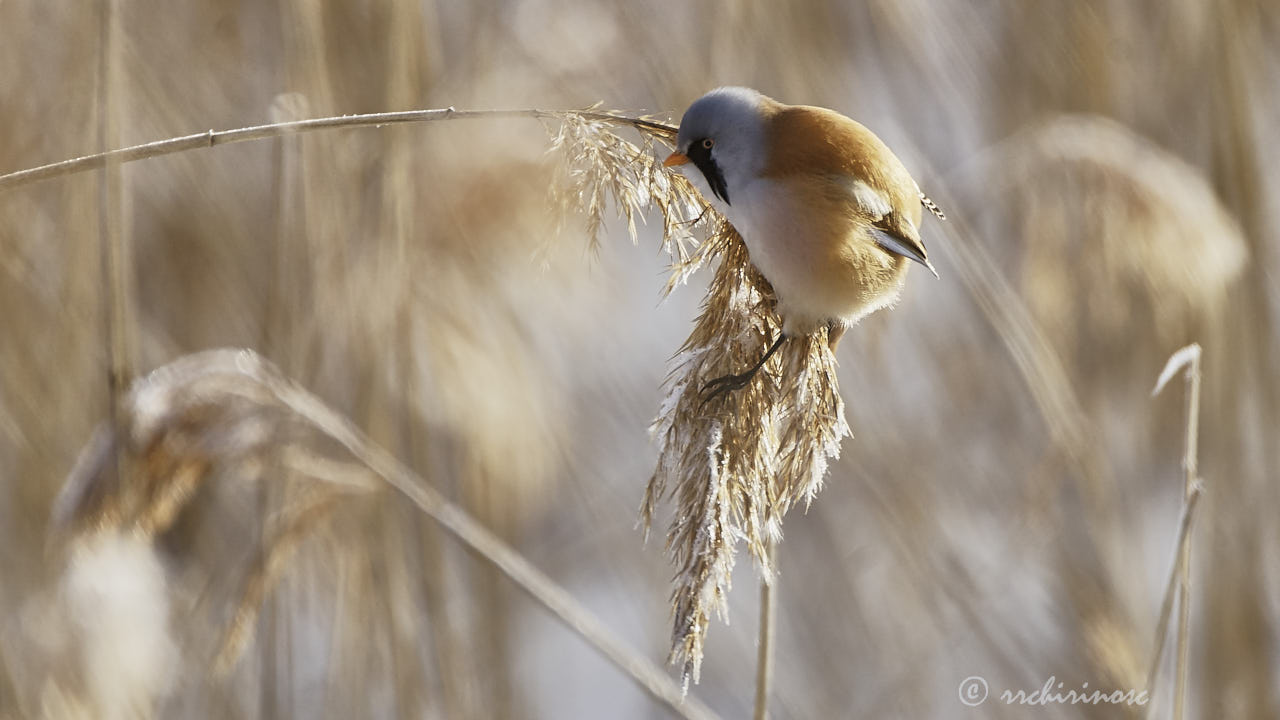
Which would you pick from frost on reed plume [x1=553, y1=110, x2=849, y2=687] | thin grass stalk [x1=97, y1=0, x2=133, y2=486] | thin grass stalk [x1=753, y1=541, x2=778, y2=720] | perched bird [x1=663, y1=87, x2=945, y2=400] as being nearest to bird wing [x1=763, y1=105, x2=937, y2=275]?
perched bird [x1=663, y1=87, x2=945, y2=400]

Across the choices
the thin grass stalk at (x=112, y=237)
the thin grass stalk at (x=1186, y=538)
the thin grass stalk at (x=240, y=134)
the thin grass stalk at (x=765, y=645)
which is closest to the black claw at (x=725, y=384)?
the thin grass stalk at (x=765, y=645)

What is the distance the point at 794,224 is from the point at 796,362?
0.16m

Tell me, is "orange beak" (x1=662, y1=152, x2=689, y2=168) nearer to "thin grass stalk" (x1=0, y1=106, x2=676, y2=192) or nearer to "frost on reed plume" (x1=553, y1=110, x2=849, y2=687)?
"frost on reed plume" (x1=553, y1=110, x2=849, y2=687)

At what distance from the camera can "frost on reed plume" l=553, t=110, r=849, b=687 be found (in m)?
1.08

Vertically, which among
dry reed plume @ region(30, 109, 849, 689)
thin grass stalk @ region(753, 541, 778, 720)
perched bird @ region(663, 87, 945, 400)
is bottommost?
thin grass stalk @ region(753, 541, 778, 720)

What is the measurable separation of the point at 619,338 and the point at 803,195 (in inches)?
45.2

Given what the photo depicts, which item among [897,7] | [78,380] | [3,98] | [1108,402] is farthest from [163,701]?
[1108,402]

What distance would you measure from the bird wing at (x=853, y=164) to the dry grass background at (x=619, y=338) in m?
0.46

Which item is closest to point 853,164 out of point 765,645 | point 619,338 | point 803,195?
point 803,195

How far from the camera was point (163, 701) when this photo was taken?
55.7 inches

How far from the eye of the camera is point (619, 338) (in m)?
2.33

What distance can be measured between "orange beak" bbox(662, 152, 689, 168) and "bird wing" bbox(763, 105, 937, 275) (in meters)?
0.09

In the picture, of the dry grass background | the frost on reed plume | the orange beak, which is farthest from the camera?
the dry grass background

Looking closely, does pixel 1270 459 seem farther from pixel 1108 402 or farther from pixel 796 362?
pixel 796 362
